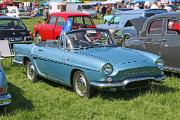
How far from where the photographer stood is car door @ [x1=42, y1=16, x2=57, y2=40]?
1676 centimetres

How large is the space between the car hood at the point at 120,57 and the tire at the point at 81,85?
45cm

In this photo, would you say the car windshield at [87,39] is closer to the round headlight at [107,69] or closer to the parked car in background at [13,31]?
the round headlight at [107,69]

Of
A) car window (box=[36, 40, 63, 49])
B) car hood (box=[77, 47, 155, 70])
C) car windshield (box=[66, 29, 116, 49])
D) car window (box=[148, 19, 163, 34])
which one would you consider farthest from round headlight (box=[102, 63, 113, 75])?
car window (box=[148, 19, 163, 34])

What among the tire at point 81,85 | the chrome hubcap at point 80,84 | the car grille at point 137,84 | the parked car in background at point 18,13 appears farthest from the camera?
the parked car in background at point 18,13

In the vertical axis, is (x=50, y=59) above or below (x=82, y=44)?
below

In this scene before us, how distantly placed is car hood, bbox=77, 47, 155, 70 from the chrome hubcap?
475 millimetres

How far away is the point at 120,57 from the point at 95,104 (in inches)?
40.8

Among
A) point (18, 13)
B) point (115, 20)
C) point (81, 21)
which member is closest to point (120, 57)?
point (81, 21)

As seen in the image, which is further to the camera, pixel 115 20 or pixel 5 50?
pixel 115 20

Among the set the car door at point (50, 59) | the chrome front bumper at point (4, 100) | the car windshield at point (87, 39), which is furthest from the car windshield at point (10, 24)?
the chrome front bumper at point (4, 100)

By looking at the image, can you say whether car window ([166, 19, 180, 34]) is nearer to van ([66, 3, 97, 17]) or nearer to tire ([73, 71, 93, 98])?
tire ([73, 71, 93, 98])

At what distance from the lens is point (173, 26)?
9734 millimetres

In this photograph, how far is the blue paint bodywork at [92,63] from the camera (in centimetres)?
734

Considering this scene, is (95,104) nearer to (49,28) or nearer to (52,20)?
(49,28)
